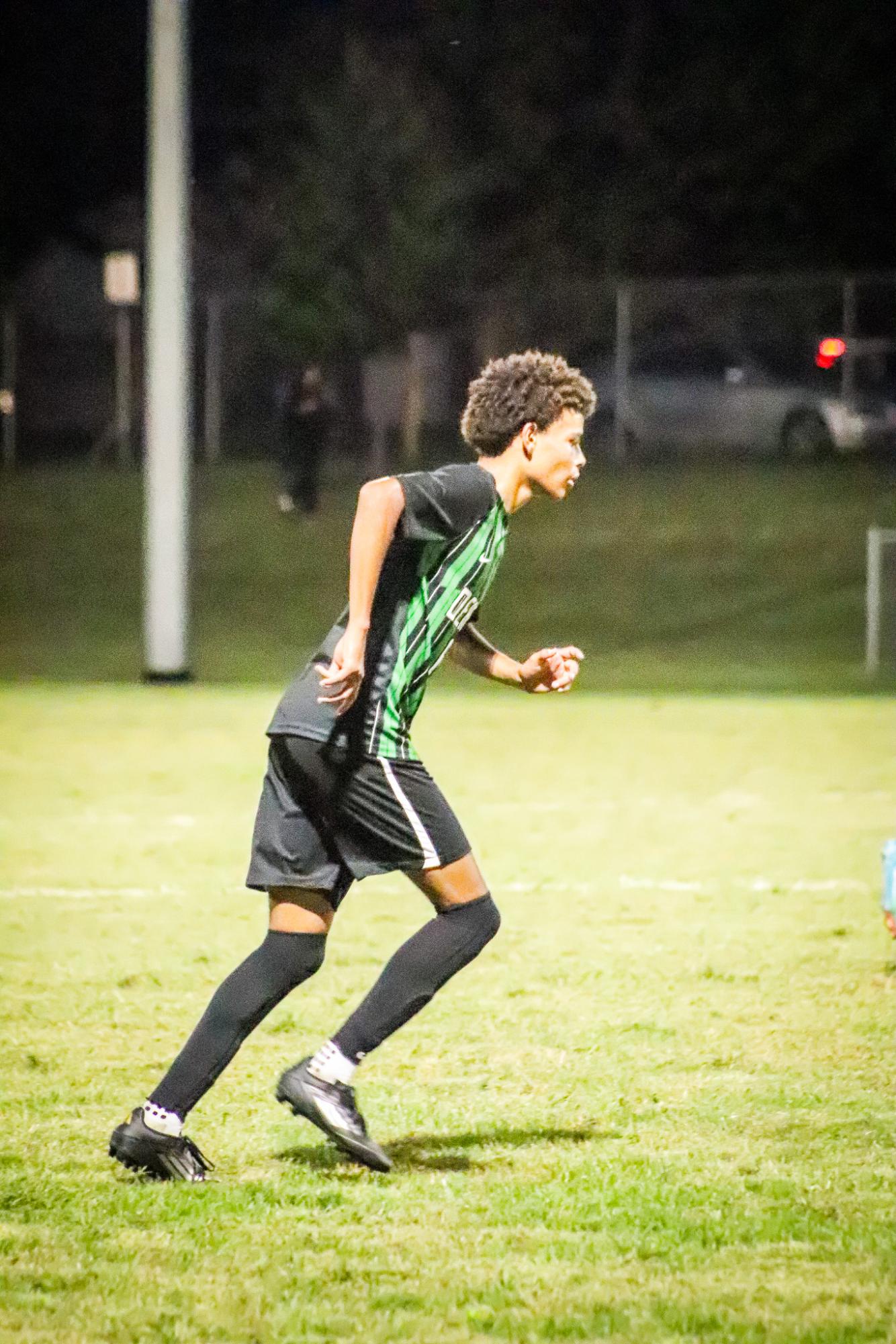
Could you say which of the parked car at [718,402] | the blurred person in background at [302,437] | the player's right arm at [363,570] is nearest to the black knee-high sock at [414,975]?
the player's right arm at [363,570]

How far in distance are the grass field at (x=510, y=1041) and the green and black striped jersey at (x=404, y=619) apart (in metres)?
1.00

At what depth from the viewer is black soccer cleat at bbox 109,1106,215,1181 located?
5.19 metres

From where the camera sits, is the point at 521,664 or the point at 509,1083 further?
the point at 509,1083

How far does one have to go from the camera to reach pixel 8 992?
7520mm

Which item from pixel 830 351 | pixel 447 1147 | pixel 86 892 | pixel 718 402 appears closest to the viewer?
pixel 447 1147

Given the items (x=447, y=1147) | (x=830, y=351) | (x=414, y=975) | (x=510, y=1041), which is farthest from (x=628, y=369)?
(x=414, y=975)

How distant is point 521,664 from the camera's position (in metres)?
5.50

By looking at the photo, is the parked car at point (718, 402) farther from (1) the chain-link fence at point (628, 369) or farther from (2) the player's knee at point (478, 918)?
(2) the player's knee at point (478, 918)

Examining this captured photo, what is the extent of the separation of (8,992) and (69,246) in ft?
132

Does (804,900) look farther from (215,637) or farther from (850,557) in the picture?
(850,557)

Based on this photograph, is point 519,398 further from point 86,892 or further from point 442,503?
point 86,892

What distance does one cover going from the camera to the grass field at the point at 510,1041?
14.8 ft

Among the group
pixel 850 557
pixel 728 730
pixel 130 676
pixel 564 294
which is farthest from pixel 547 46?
pixel 728 730

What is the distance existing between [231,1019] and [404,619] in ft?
3.12
